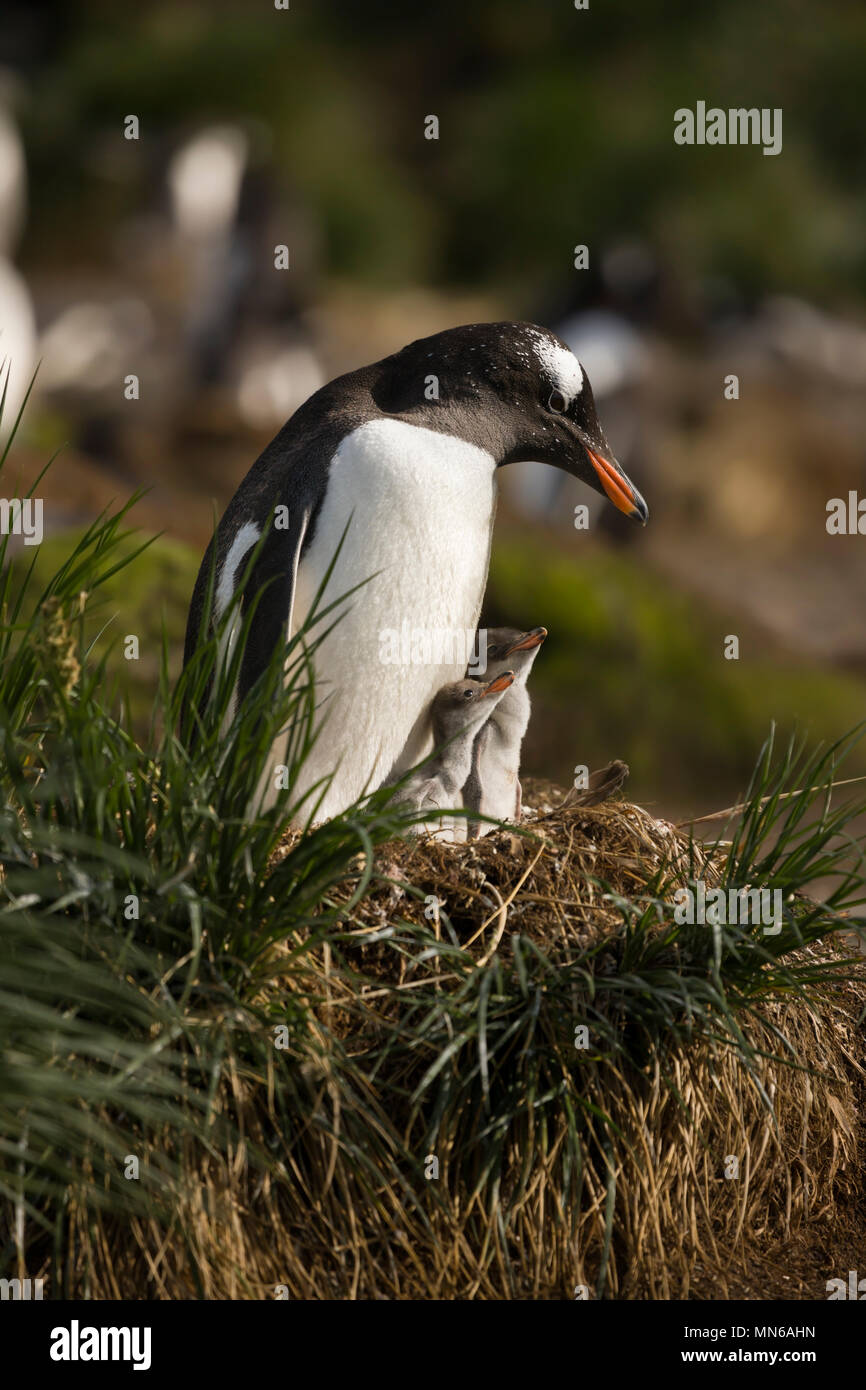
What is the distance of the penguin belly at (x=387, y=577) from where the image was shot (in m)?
2.49

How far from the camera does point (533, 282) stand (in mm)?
17812

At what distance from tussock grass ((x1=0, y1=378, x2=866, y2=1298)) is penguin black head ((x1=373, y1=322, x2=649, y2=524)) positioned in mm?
813

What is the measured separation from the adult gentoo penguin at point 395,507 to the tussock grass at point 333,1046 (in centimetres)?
49

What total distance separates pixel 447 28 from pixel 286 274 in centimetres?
1801

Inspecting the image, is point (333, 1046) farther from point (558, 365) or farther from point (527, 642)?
point (558, 365)

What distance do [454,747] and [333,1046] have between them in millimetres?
901

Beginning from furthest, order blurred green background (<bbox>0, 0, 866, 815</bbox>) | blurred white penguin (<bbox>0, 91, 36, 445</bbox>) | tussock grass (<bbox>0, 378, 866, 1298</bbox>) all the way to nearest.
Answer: blurred white penguin (<bbox>0, 91, 36, 445</bbox>) < blurred green background (<bbox>0, 0, 866, 815</bbox>) < tussock grass (<bbox>0, 378, 866, 1298</bbox>)

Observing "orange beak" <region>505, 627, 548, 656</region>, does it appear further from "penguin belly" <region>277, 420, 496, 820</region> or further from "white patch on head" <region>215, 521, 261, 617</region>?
"white patch on head" <region>215, 521, 261, 617</region>

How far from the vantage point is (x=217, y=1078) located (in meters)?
1.63

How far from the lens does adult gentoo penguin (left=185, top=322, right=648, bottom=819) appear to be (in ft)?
8.16

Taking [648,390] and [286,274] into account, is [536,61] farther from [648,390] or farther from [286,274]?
[648,390]

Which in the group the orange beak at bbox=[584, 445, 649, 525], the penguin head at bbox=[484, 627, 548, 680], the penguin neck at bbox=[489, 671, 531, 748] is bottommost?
the penguin neck at bbox=[489, 671, 531, 748]

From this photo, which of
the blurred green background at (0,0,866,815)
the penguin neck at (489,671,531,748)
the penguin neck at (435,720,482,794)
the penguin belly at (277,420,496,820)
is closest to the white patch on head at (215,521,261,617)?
the penguin belly at (277,420,496,820)

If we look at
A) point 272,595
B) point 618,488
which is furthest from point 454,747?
point 618,488
